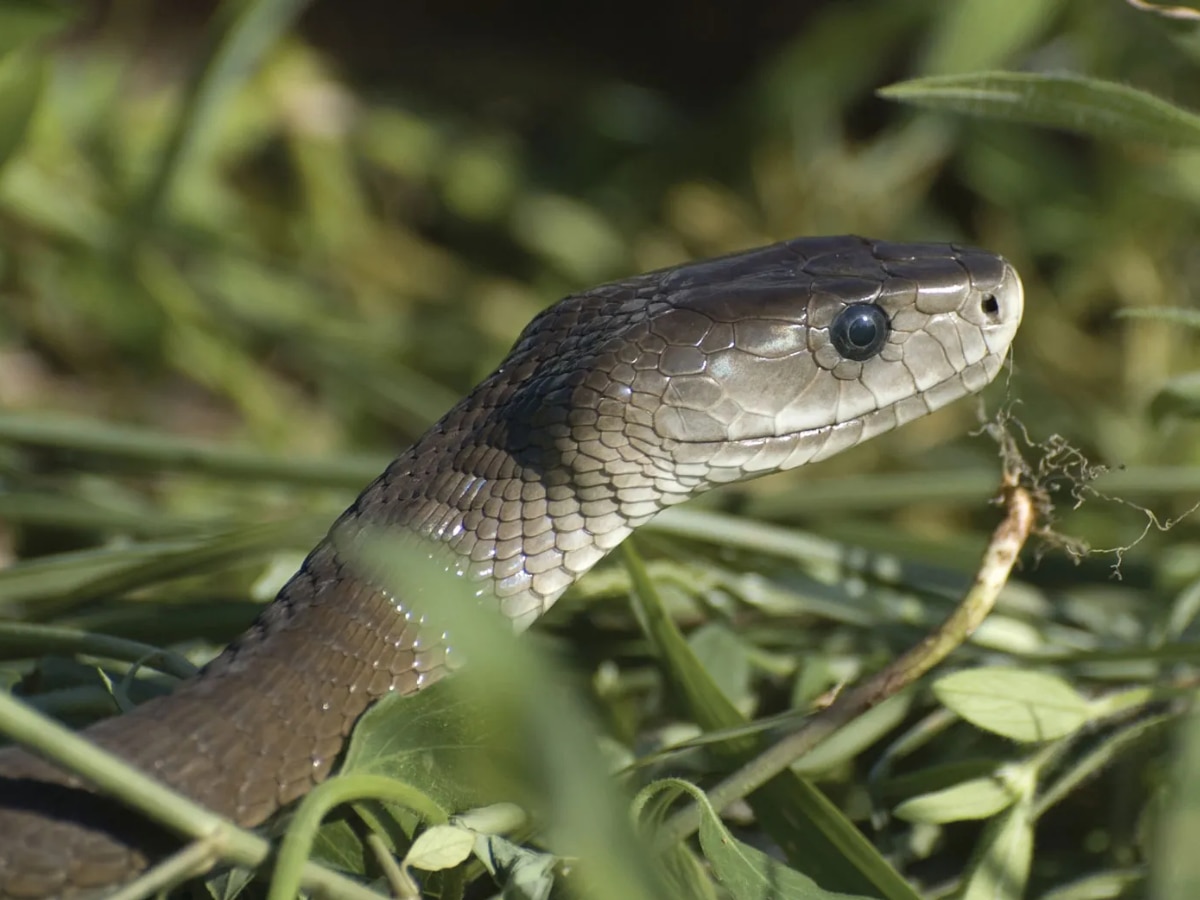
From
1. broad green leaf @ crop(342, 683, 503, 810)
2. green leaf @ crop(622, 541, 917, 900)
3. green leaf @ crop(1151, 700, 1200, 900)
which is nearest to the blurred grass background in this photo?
green leaf @ crop(622, 541, 917, 900)

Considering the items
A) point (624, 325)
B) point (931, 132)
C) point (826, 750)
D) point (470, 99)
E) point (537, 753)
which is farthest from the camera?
Result: point (470, 99)

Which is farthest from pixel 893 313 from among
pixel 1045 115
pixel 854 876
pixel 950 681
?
pixel 854 876

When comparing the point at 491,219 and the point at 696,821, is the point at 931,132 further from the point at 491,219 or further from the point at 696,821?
the point at 696,821

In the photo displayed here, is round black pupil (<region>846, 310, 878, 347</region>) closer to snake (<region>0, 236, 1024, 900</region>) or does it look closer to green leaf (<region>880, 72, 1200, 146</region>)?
snake (<region>0, 236, 1024, 900</region>)

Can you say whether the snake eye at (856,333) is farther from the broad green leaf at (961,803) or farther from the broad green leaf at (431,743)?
the broad green leaf at (431,743)

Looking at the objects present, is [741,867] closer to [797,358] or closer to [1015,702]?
[1015,702]

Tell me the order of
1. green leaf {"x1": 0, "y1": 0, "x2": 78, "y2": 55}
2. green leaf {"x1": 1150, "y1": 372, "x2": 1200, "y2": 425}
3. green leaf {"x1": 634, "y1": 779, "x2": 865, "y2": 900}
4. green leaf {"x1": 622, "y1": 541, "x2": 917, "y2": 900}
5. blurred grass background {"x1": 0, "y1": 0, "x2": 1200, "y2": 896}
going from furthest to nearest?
green leaf {"x1": 0, "y1": 0, "x2": 78, "y2": 55}
blurred grass background {"x1": 0, "y1": 0, "x2": 1200, "y2": 896}
green leaf {"x1": 1150, "y1": 372, "x2": 1200, "y2": 425}
green leaf {"x1": 622, "y1": 541, "x2": 917, "y2": 900}
green leaf {"x1": 634, "y1": 779, "x2": 865, "y2": 900}

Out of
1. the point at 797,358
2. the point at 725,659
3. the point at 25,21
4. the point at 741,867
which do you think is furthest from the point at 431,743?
the point at 25,21
